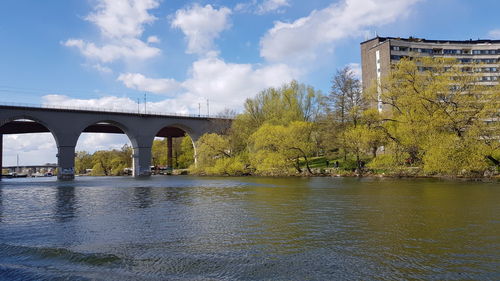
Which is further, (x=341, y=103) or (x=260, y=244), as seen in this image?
(x=341, y=103)

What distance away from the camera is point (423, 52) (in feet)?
263

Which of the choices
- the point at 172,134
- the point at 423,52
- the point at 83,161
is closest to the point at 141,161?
the point at 172,134

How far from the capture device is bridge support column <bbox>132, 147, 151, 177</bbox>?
6787cm

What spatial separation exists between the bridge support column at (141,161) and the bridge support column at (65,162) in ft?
38.8

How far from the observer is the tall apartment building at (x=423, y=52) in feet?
246

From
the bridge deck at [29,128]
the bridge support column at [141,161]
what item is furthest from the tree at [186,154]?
the bridge support column at [141,161]

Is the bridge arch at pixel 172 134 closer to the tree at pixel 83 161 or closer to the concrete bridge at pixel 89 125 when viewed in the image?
the concrete bridge at pixel 89 125

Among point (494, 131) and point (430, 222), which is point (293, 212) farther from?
point (494, 131)

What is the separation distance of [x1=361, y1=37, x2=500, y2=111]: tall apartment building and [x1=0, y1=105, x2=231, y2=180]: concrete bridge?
34320 mm

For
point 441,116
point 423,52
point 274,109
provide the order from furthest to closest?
point 423,52
point 274,109
point 441,116

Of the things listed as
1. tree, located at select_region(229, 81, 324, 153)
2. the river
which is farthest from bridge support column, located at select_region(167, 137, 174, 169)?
the river

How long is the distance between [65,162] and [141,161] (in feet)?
44.2

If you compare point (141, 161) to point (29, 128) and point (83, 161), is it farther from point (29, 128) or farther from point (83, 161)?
point (83, 161)

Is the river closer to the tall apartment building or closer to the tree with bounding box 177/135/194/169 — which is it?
the tall apartment building
